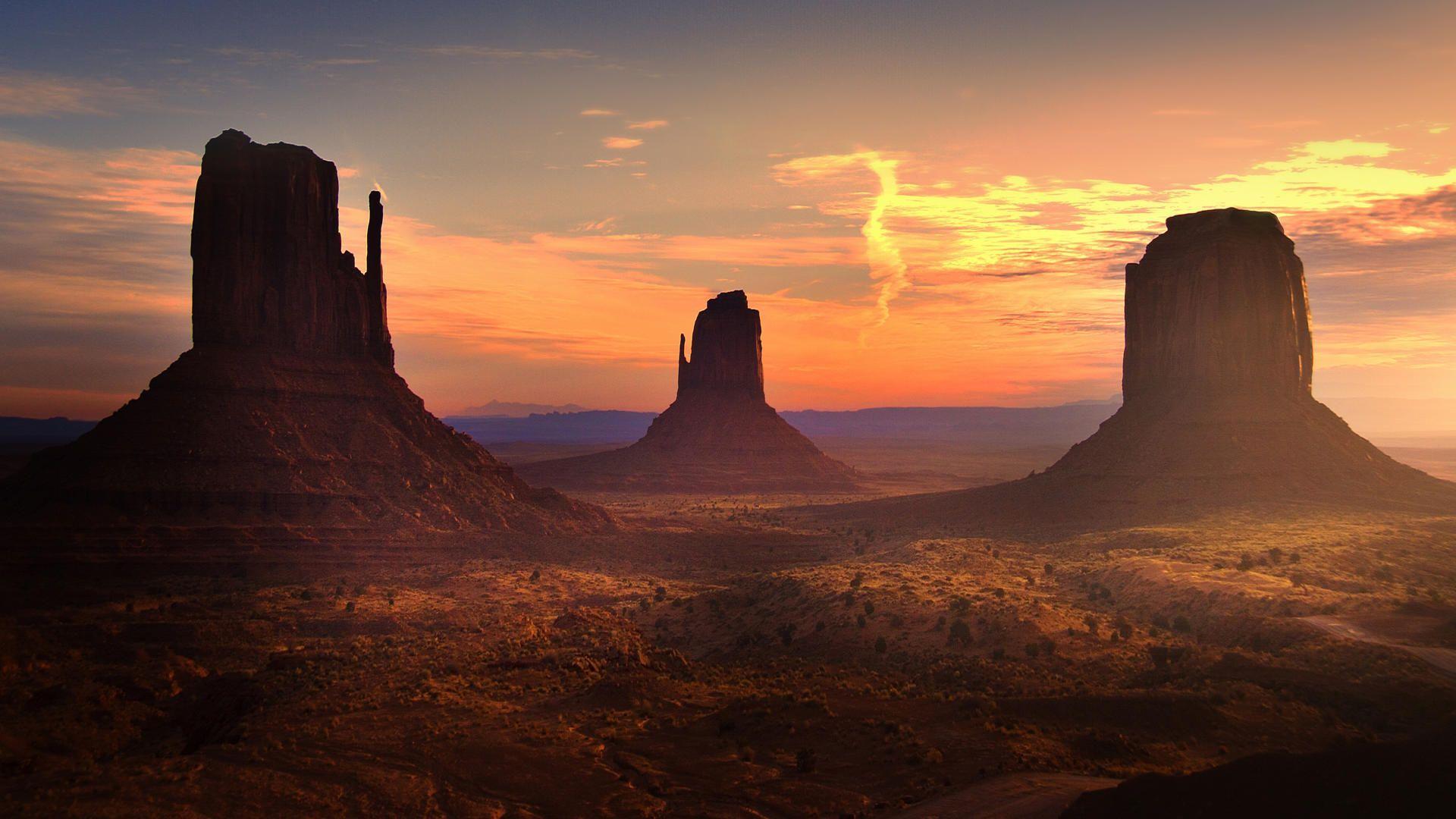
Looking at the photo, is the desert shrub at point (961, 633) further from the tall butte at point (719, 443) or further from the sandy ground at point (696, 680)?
the tall butte at point (719, 443)

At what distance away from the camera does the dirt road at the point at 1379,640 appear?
2422 centimetres

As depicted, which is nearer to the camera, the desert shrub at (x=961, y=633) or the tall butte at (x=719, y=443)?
the desert shrub at (x=961, y=633)

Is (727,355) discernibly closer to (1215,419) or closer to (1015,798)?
(1215,419)

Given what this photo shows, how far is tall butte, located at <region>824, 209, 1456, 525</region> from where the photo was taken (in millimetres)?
60469

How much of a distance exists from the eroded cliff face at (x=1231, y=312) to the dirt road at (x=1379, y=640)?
42.2m

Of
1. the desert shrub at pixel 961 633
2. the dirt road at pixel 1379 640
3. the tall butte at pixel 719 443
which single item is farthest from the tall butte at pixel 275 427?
the tall butte at pixel 719 443

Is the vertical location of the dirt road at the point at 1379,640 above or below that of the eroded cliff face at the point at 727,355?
below

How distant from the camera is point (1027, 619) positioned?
30.5 m

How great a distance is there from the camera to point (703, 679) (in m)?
28.6

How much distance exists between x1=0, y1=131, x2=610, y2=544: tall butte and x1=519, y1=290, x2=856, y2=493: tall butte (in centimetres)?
5607

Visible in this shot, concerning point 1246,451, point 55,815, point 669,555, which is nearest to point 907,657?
point 55,815

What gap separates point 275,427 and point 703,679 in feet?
104

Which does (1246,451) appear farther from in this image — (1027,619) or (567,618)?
(567,618)

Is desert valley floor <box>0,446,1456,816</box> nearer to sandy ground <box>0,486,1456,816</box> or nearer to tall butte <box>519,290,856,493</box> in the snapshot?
sandy ground <box>0,486,1456,816</box>
